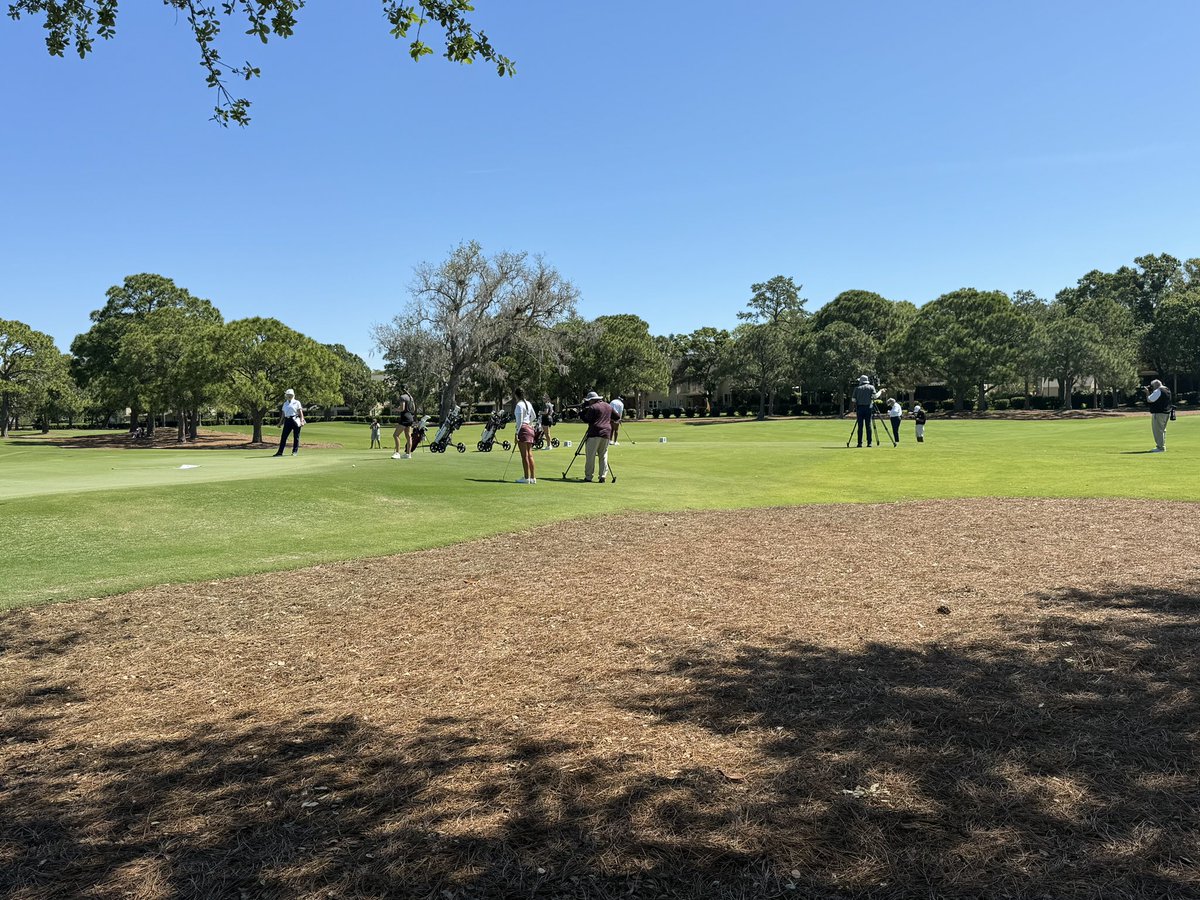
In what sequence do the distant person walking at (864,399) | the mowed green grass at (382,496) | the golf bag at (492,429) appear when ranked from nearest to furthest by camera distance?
the mowed green grass at (382,496), the golf bag at (492,429), the distant person walking at (864,399)

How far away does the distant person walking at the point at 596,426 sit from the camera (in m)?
18.9

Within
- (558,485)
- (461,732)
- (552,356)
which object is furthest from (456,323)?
(461,732)

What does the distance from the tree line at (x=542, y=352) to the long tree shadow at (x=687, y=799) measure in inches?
2105

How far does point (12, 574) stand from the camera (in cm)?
961

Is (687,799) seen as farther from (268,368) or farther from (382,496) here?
(268,368)

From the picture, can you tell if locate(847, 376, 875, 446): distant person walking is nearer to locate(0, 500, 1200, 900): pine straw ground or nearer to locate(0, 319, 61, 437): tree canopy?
locate(0, 500, 1200, 900): pine straw ground

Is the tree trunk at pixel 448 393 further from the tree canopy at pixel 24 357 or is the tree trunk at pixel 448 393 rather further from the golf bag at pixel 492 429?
the golf bag at pixel 492 429

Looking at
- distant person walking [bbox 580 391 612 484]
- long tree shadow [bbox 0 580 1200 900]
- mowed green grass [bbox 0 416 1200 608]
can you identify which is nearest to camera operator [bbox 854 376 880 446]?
mowed green grass [bbox 0 416 1200 608]

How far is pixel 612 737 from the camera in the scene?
5016 millimetres

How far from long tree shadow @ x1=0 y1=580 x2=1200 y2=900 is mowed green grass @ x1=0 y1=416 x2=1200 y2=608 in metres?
4.50

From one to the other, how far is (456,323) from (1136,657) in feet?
219

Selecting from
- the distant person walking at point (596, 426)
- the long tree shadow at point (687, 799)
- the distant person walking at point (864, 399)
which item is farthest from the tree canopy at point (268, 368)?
the long tree shadow at point (687, 799)

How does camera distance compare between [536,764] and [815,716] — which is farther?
[815,716]

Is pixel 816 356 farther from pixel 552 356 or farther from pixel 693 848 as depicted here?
pixel 693 848
